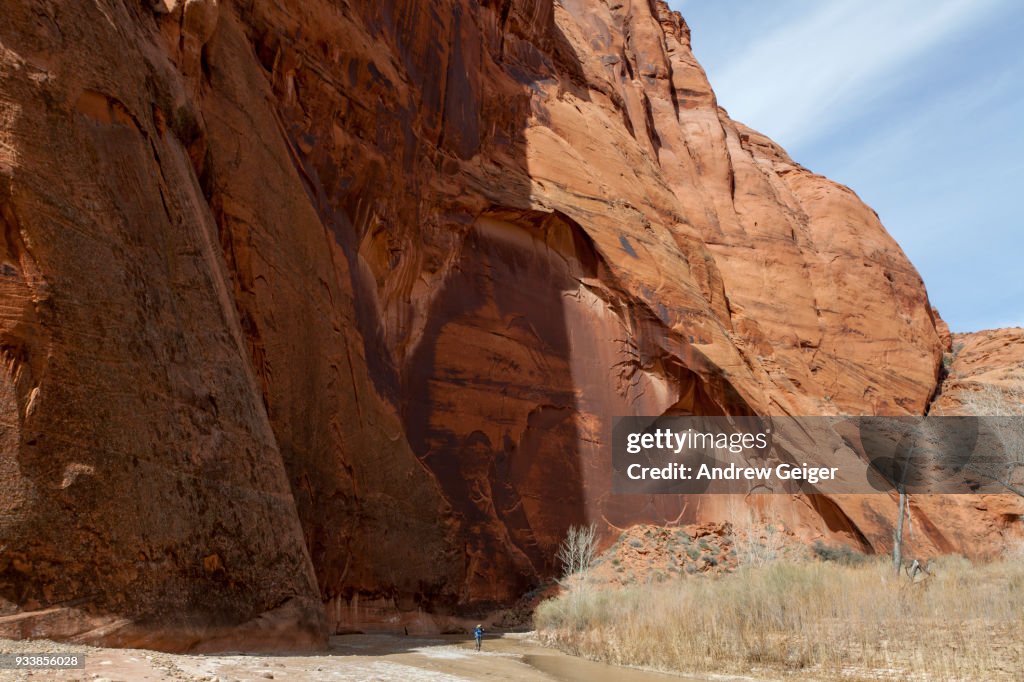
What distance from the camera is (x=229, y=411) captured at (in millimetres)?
11656

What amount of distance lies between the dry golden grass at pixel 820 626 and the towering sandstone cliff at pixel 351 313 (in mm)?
4994

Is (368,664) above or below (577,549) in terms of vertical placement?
below

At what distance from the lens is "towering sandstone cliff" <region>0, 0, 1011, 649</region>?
9359mm

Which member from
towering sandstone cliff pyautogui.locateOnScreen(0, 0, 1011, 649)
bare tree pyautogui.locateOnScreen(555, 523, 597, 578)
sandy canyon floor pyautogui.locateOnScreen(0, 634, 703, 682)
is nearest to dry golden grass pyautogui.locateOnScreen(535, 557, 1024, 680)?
sandy canyon floor pyautogui.locateOnScreen(0, 634, 703, 682)

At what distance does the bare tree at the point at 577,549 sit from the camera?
78.4ft

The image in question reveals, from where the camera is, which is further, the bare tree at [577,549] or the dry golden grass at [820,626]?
the bare tree at [577,549]

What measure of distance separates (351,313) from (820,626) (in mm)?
11561

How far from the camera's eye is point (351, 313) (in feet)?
63.4

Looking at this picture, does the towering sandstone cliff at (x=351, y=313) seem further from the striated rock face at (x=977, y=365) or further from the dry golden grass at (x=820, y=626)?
the dry golden grass at (x=820, y=626)

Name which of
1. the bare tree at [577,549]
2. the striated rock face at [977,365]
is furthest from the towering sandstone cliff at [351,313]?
the striated rock face at [977,365]

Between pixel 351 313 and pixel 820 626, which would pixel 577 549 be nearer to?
pixel 820 626

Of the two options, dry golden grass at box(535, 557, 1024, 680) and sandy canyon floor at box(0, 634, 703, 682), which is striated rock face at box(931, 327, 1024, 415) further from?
sandy canyon floor at box(0, 634, 703, 682)

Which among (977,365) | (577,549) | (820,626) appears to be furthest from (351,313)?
(977,365)

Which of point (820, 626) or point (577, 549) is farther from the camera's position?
point (577, 549)
